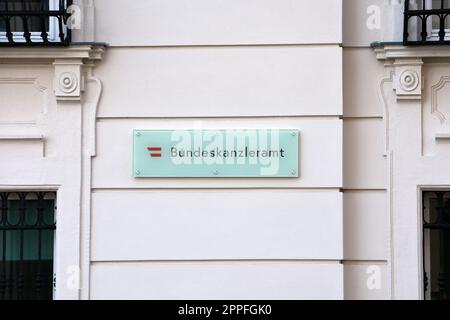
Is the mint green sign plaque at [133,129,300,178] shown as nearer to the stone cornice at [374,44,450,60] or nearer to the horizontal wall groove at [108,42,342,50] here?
the horizontal wall groove at [108,42,342,50]

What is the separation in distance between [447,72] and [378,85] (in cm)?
61

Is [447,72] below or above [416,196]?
above

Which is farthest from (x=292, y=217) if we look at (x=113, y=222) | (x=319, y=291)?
(x=113, y=222)

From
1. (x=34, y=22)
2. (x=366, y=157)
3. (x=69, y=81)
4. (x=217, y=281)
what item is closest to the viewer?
(x=217, y=281)

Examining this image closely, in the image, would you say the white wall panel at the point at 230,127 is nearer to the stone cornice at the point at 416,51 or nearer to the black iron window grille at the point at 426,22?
the stone cornice at the point at 416,51

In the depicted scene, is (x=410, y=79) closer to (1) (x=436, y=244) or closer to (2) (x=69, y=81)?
(1) (x=436, y=244)

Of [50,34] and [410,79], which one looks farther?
[50,34]

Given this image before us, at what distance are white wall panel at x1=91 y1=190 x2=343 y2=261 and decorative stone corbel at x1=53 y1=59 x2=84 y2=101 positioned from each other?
95 centimetres

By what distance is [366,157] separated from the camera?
1387 centimetres

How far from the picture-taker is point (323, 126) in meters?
13.7

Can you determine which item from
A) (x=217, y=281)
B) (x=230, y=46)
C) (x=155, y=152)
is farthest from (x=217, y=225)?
(x=230, y=46)

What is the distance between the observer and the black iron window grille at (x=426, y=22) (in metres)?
13.6

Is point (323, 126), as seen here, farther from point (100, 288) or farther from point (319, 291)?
point (100, 288)

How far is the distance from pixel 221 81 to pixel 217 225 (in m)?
1.25
